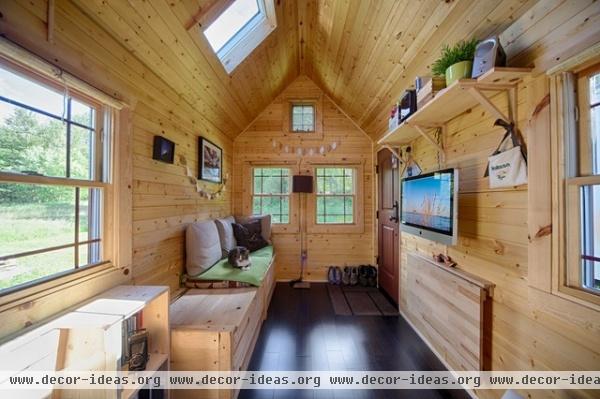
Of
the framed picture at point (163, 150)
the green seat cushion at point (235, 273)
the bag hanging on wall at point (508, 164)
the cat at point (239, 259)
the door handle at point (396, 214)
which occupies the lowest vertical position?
the green seat cushion at point (235, 273)

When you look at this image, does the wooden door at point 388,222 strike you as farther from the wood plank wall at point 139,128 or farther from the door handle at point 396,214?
the wood plank wall at point 139,128

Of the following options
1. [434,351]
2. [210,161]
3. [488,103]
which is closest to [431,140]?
[488,103]

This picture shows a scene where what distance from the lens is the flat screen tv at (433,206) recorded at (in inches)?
64.9

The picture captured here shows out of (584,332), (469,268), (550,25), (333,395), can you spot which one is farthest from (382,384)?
(550,25)

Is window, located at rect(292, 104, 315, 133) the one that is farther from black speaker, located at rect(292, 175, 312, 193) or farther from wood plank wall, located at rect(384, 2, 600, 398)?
wood plank wall, located at rect(384, 2, 600, 398)

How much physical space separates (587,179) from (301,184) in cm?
319

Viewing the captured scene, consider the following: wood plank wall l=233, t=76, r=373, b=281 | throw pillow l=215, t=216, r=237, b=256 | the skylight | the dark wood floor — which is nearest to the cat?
throw pillow l=215, t=216, r=237, b=256

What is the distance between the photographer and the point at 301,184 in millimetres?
3969

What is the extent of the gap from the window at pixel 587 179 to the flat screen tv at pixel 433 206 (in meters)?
0.57

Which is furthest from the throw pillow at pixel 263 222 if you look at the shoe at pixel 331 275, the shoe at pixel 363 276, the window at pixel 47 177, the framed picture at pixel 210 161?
the window at pixel 47 177

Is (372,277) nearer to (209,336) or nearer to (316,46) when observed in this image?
(209,336)

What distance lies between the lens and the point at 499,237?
1462 millimetres

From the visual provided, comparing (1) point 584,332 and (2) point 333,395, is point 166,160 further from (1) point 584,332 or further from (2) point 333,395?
(1) point 584,332

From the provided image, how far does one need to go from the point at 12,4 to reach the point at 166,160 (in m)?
1.17
